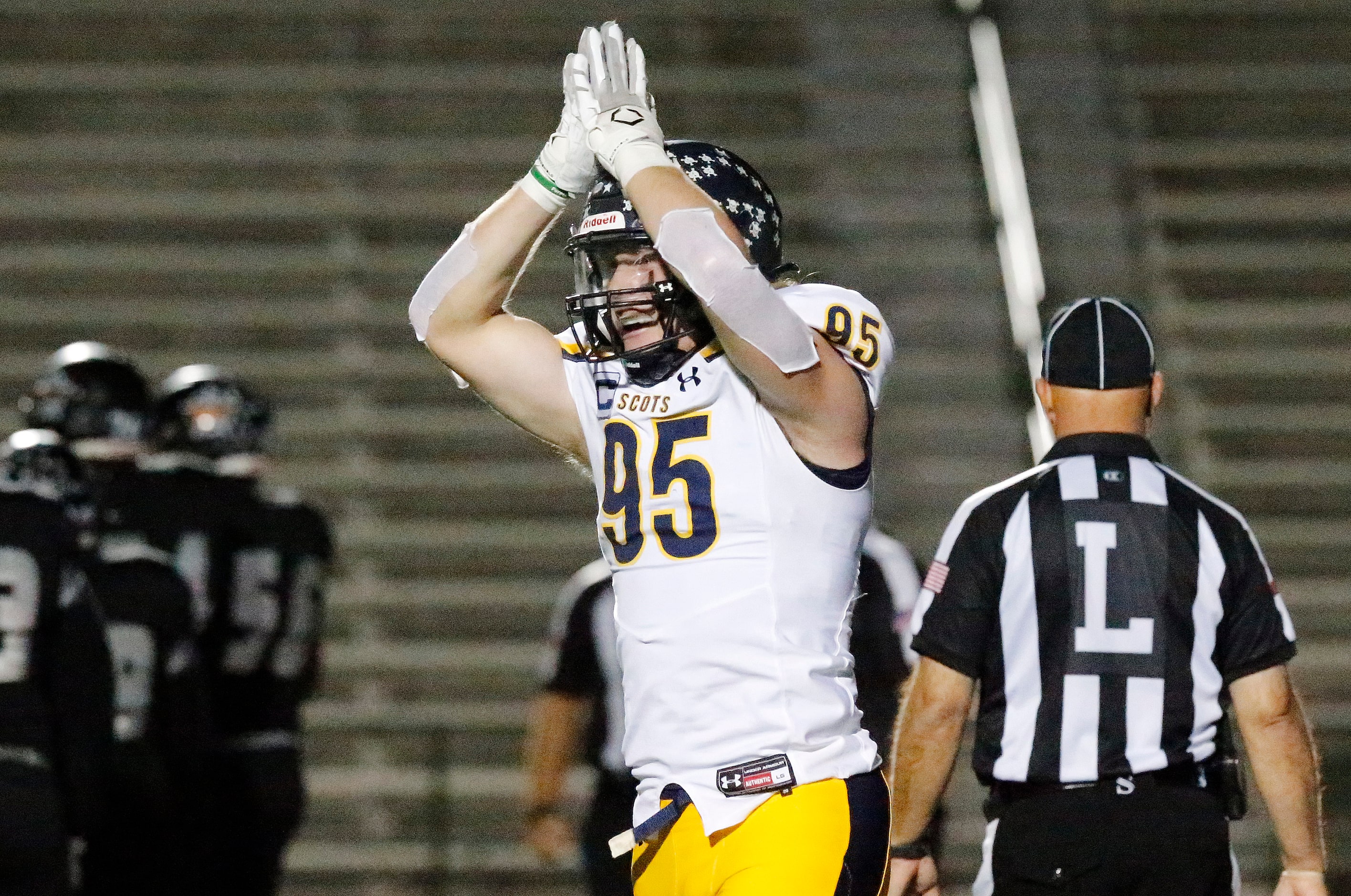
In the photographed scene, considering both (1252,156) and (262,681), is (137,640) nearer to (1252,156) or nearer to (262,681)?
(262,681)

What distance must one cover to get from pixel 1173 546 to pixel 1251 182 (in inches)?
180

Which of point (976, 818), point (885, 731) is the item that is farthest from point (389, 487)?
point (885, 731)

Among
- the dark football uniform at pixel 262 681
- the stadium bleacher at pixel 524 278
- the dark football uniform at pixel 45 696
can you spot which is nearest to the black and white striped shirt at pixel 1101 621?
the dark football uniform at pixel 45 696

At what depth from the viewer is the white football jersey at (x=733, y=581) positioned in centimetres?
262

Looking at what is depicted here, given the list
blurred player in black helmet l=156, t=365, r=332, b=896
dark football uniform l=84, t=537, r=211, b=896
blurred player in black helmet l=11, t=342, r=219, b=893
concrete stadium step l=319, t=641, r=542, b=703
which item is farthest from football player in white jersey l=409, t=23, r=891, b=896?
concrete stadium step l=319, t=641, r=542, b=703

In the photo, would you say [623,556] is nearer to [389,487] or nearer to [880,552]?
[880,552]

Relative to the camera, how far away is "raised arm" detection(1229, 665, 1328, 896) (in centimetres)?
349

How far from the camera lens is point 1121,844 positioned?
3508 millimetres

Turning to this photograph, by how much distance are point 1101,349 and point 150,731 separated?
10.5 ft

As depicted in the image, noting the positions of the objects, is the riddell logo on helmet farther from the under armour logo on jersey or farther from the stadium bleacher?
the stadium bleacher

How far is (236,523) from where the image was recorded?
6176 millimetres

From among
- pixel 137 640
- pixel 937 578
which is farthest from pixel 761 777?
pixel 137 640

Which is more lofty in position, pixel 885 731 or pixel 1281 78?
pixel 1281 78

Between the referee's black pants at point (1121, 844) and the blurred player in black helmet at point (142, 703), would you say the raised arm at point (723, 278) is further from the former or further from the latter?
the blurred player in black helmet at point (142, 703)
